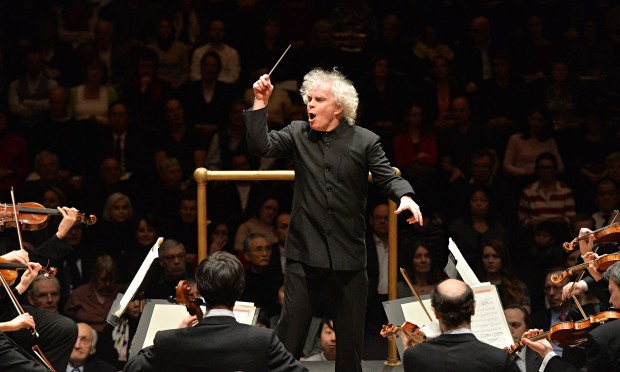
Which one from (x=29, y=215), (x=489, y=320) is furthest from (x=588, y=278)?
(x=29, y=215)

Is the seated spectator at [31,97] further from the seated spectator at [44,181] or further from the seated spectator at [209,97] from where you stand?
the seated spectator at [209,97]

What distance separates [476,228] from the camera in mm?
7699

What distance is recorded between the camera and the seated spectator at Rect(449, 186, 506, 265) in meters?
7.53

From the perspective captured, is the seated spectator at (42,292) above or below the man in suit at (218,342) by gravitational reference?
below

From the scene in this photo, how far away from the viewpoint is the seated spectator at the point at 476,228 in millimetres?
7527

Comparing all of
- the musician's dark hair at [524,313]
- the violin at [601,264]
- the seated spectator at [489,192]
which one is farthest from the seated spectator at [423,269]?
the violin at [601,264]

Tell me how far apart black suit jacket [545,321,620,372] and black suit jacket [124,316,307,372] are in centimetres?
126

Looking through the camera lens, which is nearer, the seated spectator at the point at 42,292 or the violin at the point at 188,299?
the violin at the point at 188,299

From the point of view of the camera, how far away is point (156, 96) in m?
8.66

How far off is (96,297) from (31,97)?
7.89 feet

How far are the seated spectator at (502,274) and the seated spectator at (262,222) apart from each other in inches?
61.6

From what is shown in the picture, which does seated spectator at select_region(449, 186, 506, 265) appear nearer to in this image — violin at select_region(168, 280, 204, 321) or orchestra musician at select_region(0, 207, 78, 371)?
orchestra musician at select_region(0, 207, 78, 371)

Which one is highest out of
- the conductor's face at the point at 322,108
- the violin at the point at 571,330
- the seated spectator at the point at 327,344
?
the conductor's face at the point at 322,108

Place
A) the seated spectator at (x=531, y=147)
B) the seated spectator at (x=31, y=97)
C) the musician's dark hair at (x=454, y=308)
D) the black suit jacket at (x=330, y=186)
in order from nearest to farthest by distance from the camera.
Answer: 1. the musician's dark hair at (x=454, y=308)
2. the black suit jacket at (x=330, y=186)
3. the seated spectator at (x=531, y=147)
4. the seated spectator at (x=31, y=97)
